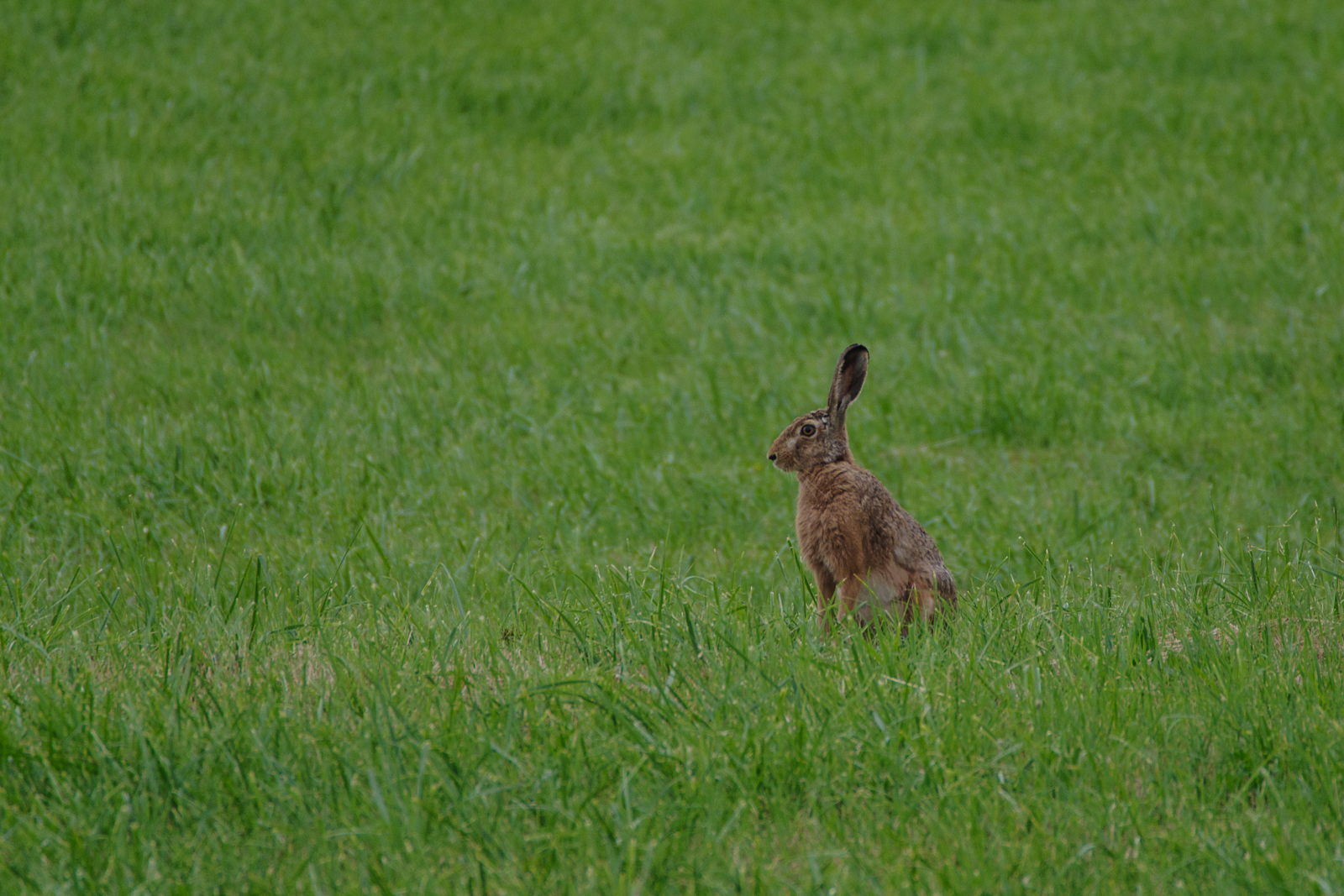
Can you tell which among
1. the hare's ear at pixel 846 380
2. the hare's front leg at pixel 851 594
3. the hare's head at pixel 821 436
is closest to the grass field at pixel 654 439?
the hare's front leg at pixel 851 594

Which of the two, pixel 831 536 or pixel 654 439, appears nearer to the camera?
pixel 831 536

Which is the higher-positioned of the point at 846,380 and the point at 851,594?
the point at 846,380

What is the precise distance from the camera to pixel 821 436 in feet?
14.5

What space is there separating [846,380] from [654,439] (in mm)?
2474

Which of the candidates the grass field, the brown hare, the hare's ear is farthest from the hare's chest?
the hare's ear

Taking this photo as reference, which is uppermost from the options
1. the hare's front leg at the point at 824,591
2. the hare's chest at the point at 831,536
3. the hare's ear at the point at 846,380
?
the hare's ear at the point at 846,380

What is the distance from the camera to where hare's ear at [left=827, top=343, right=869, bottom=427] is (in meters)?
4.38

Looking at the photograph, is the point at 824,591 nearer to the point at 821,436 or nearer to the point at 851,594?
the point at 851,594

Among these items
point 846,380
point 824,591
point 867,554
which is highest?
point 846,380

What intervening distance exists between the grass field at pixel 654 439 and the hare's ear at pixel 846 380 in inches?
27.1

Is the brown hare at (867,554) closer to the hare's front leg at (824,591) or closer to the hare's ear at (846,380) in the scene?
the hare's front leg at (824,591)

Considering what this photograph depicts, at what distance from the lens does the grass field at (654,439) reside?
9.39 ft

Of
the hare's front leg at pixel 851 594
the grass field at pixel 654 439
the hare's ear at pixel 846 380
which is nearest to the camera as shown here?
the grass field at pixel 654 439

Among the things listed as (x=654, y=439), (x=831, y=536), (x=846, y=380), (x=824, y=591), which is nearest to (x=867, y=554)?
(x=831, y=536)
